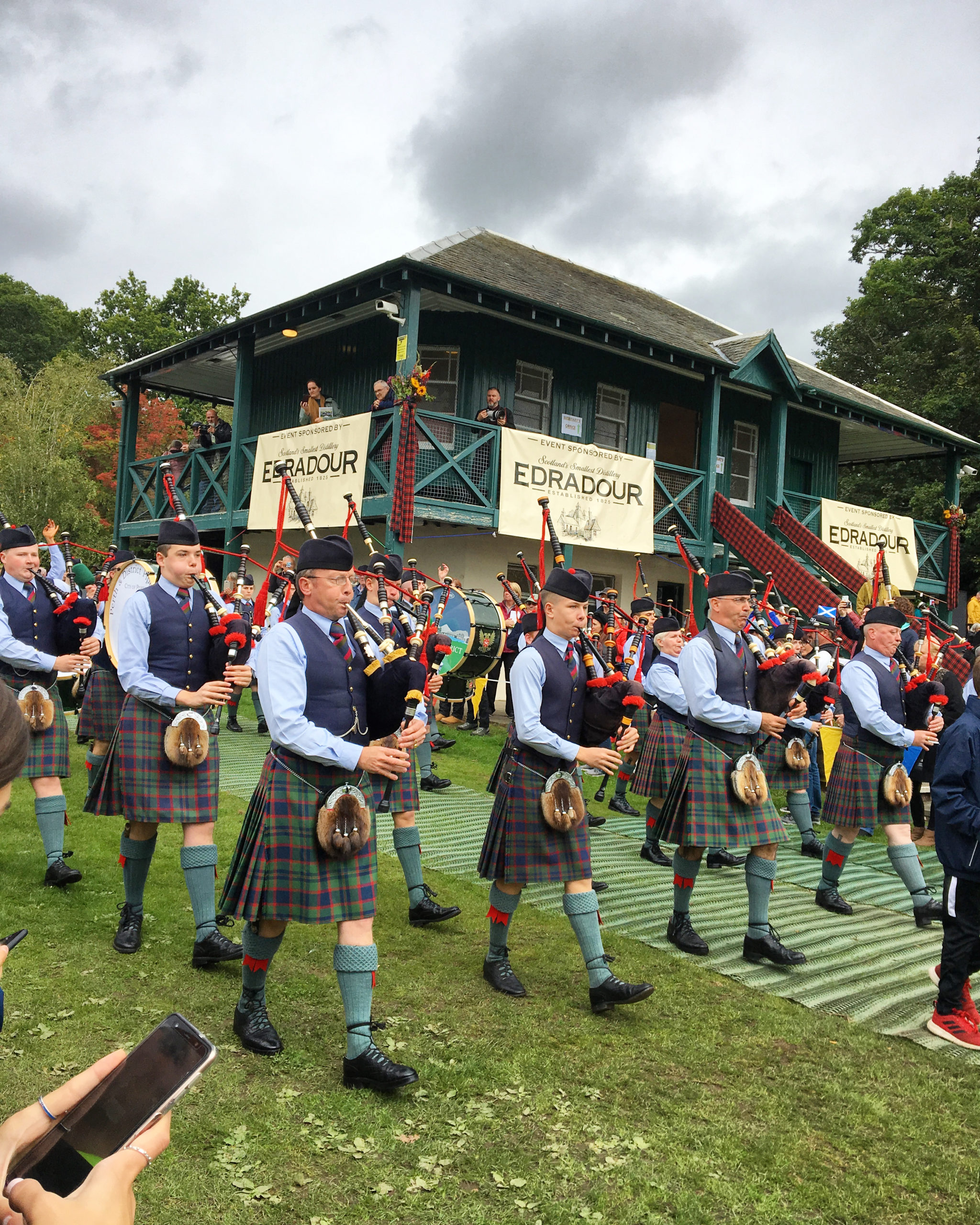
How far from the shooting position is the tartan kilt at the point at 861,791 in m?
5.07

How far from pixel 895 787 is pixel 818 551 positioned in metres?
9.72

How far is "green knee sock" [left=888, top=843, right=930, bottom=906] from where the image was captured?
4992 mm

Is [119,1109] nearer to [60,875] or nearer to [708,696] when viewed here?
[708,696]

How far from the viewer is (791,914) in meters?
5.30

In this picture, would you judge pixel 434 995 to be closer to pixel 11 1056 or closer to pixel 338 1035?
pixel 338 1035

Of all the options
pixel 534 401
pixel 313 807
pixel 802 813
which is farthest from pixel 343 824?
pixel 534 401

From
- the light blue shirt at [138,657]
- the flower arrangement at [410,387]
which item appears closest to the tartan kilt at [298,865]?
the light blue shirt at [138,657]

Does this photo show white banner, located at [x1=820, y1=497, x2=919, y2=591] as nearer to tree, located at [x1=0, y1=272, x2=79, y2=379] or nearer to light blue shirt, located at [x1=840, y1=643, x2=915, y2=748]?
light blue shirt, located at [x1=840, y1=643, x2=915, y2=748]

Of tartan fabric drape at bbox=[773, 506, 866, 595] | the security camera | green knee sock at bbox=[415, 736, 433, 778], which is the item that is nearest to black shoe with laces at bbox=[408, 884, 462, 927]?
green knee sock at bbox=[415, 736, 433, 778]

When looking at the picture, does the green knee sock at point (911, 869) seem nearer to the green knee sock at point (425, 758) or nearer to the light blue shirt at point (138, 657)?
the light blue shirt at point (138, 657)

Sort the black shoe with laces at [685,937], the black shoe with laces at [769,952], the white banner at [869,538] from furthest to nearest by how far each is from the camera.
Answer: the white banner at [869,538], the black shoe with laces at [685,937], the black shoe with laces at [769,952]

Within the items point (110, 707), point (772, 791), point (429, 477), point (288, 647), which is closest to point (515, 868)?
point (288, 647)

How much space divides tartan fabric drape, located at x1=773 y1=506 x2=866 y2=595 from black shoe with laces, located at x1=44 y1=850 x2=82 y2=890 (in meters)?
11.3

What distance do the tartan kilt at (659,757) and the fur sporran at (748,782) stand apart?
140 centimetres
